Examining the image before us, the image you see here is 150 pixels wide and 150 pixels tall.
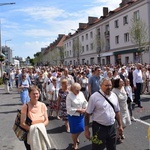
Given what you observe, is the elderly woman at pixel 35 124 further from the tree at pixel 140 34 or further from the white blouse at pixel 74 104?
the tree at pixel 140 34

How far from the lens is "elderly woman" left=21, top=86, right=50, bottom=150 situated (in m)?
4.28

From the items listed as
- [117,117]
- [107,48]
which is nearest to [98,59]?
[107,48]

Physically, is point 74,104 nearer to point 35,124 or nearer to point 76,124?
point 76,124

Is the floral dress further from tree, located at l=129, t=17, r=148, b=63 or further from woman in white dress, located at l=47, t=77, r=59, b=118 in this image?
tree, located at l=129, t=17, r=148, b=63

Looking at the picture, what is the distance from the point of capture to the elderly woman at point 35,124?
428 centimetres

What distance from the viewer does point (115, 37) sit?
44.4m

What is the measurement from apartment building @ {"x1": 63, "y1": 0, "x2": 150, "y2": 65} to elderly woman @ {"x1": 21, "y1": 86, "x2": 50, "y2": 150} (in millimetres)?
31426

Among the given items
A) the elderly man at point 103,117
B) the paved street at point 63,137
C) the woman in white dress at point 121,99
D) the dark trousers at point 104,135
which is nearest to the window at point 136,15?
the paved street at point 63,137

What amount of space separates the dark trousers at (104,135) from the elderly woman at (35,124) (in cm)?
83

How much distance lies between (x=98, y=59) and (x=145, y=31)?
1964cm

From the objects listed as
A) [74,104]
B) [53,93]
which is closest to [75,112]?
[74,104]

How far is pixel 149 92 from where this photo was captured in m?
15.6


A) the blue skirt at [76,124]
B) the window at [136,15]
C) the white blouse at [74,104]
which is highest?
the window at [136,15]

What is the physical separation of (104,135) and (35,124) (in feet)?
3.85
